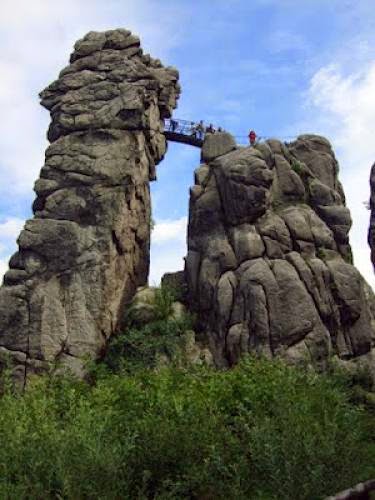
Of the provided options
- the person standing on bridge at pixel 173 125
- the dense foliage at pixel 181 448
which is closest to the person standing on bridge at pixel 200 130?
the person standing on bridge at pixel 173 125

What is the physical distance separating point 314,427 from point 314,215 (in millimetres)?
25832

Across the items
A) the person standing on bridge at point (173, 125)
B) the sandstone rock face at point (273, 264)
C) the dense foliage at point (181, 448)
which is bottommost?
the dense foliage at point (181, 448)

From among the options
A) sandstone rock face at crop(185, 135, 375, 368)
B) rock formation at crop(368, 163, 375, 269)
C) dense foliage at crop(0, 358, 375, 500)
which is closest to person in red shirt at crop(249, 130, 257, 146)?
sandstone rock face at crop(185, 135, 375, 368)

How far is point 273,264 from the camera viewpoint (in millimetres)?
35688

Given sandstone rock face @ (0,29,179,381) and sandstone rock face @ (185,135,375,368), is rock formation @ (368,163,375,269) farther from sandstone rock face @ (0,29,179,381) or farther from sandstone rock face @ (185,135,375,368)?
sandstone rock face @ (0,29,179,381)

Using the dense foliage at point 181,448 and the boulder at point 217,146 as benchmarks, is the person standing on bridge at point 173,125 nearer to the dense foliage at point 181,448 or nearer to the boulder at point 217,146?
the boulder at point 217,146

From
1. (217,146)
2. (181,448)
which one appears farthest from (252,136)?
(181,448)

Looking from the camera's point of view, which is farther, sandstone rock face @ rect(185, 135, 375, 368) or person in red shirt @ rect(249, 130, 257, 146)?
person in red shirt @ rect(249, 130, 257, 146)

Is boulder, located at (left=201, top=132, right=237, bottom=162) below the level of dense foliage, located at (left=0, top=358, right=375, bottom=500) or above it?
above

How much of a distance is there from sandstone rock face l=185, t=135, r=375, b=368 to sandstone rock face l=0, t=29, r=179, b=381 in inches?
173

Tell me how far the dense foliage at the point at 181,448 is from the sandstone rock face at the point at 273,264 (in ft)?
50.9

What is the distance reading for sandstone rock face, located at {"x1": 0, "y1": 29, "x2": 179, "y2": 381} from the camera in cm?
3566

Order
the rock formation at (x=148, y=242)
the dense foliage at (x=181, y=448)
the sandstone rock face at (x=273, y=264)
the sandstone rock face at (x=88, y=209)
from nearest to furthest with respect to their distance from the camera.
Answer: the dense foliage at (x=181, y=448) < the sandstone rock face at (x=273, y=264) < the rock formation at (x=148, y=242) < the sandstone rock face at (x=88, y=209)

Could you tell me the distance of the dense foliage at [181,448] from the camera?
43.0 feet
